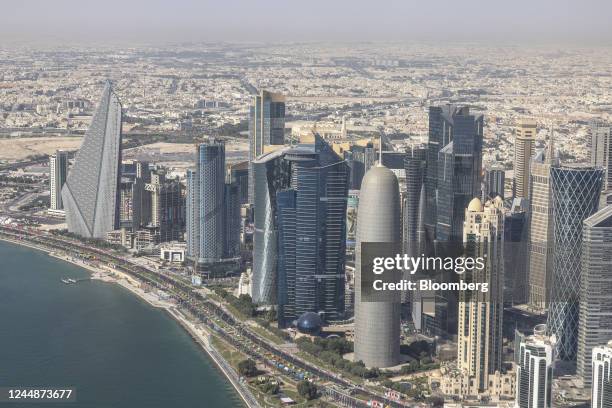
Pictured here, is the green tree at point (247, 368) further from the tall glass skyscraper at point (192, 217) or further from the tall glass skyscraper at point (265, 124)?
the tall glass skyscraper at point (265, 124)

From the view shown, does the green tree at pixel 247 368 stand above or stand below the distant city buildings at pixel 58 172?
below

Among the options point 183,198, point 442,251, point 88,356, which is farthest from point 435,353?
point 183,198

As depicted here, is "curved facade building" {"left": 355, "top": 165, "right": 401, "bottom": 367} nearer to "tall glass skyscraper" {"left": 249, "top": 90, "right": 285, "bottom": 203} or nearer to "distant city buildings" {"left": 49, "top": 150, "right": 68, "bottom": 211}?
"tall glass skyscraper" {"left": 249, "top": 90, "right": 285, "bottom": 203}

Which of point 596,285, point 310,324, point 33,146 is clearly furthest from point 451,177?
point 33,146

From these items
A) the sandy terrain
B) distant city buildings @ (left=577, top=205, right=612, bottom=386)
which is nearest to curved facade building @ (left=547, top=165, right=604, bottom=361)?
distant city buildings @ (left=577, top=205, right=612, bottom=386)

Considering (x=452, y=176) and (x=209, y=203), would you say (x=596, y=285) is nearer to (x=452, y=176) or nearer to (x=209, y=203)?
(x=452, y=176)

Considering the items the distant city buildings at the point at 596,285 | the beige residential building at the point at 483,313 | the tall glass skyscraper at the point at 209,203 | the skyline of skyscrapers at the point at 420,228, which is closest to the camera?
the beige residential building at the point at 483,313

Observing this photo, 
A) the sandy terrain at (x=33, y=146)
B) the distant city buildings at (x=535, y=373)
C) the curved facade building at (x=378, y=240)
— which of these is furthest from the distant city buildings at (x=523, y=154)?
the sandy terrain at (x=33, y=146)

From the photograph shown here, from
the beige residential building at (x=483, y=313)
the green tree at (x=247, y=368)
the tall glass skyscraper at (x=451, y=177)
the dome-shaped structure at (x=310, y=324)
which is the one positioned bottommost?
the green tree at (x=247, y=368)
